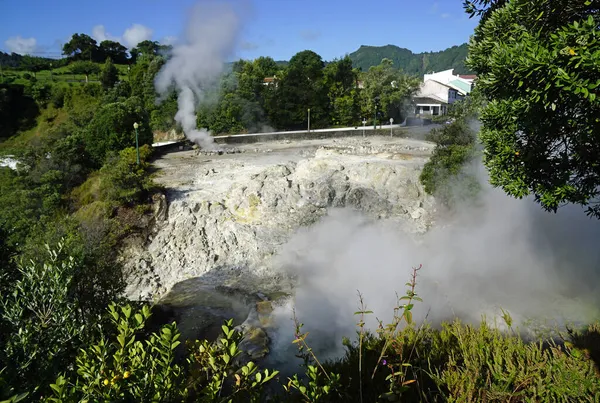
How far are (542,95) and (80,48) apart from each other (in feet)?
192

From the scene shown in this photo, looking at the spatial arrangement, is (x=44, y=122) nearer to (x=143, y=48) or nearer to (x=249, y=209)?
(x=143, y=48)

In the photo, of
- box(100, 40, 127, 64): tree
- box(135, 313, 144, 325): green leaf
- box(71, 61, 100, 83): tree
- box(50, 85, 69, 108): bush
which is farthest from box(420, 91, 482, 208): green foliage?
box(100, 40, 127, 64): tree

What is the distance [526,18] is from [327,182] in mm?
10117

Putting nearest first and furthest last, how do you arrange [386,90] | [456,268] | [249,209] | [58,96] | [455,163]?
[456,268], [249,209], [455,163], [386,90], [58,96]

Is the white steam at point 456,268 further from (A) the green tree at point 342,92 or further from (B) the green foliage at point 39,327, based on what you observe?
(A) the green tree at point 342,92

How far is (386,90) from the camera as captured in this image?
3528cm

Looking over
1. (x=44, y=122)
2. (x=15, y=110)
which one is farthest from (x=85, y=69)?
(x=44, y=122)

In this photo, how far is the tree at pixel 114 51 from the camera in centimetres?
5339

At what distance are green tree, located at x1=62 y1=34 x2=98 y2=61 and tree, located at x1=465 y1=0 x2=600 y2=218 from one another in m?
55.0

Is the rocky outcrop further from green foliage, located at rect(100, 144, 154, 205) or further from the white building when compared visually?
the white building

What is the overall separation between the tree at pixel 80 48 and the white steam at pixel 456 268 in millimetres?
50109

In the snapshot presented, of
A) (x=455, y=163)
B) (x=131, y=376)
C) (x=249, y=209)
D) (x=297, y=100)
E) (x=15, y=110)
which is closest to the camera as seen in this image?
(x=131, y=376)

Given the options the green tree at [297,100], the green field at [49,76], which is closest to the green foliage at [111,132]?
the green tree at [297,100]

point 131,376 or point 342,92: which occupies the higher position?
point 342,92
